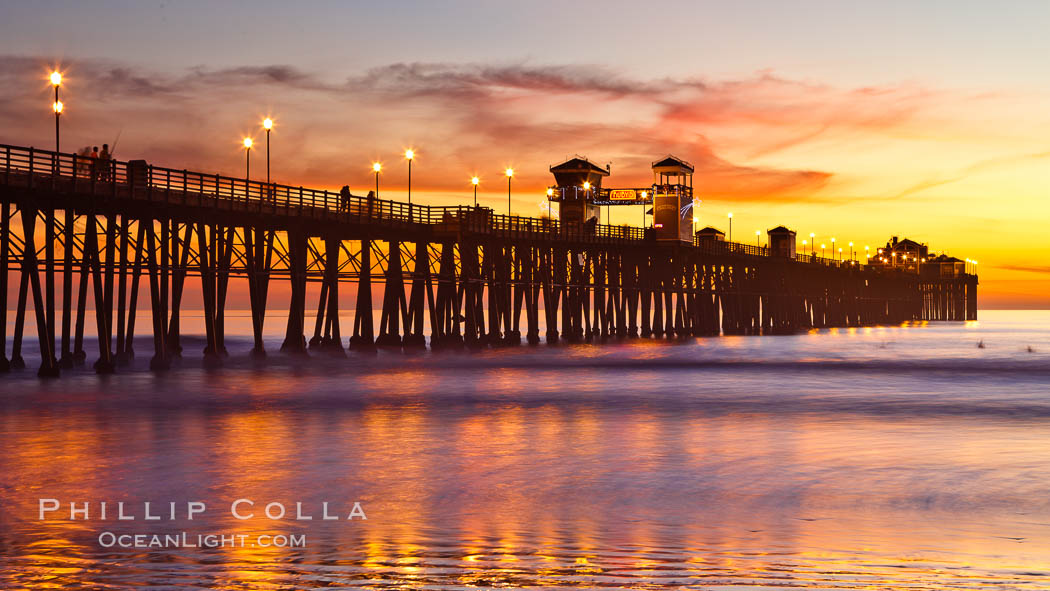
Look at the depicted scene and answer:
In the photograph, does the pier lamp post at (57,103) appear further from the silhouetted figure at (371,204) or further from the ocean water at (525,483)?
the silhouetted figure at (371,204)

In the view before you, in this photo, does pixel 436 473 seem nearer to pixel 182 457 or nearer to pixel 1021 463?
pixel 182 457

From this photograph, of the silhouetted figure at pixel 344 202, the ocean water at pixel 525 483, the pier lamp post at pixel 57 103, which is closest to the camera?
the ocean water at pixel 525 483

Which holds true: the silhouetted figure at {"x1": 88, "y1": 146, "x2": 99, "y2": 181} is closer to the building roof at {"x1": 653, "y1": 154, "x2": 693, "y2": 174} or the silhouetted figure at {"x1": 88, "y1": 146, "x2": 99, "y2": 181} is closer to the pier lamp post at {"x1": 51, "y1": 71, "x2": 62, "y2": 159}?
the pier lamp post at {"x1": 51, "y1": 71, "x2": 62, "y2": 159}

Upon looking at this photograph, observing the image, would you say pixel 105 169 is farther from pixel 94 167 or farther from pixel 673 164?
pixel 673 164

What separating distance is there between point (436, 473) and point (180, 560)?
6.72 m

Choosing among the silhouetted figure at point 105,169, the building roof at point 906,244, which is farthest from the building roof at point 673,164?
the building roof at point 906,244

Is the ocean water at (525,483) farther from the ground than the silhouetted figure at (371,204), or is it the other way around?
the silhouetted figure at (371,204)

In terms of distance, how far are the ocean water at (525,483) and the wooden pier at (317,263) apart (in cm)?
324

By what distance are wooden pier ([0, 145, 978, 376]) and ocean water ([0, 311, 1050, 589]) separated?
10.6 feet

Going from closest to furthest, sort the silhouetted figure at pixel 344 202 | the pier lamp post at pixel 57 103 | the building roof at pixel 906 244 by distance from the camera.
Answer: the pier lamp post at pixel 57 103 → the silhouetted figure at pixel 344 202 → the building roof at pixel 906 244

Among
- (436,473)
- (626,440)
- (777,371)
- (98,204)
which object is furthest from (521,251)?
(436,473)

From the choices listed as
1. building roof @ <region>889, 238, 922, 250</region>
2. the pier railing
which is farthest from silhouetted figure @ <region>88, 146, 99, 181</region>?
building roof @ <region>889, 238, 922, 250</region>

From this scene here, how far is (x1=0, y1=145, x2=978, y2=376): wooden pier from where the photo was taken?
3177 cm

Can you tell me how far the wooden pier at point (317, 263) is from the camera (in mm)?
31766
